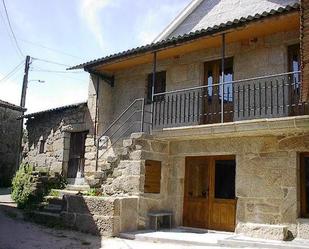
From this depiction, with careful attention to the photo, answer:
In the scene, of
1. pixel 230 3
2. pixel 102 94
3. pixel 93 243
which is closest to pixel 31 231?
pixel 93 243

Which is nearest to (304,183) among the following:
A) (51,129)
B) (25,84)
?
(51,129)

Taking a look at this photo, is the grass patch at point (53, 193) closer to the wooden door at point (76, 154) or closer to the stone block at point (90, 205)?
the wooden door at point (76, 154)

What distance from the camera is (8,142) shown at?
17703 mm

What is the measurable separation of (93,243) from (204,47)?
556 centimetres

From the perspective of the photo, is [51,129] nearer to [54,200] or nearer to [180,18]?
[54,200]

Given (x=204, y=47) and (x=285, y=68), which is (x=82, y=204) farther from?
(x=285, y=68)

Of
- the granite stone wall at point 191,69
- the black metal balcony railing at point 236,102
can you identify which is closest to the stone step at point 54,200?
the granite stone wall at point 191,69

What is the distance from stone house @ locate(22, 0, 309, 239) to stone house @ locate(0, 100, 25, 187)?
753 centimetres

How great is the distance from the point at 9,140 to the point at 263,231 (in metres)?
13.6

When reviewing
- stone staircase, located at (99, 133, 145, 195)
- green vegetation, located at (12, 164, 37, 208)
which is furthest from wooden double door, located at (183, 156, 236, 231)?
green vegetation, located at (12, 164, 37, 208)

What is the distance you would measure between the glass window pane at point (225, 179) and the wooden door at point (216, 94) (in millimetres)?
1162

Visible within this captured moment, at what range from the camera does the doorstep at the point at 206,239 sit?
697 cm

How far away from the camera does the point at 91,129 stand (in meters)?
11.9

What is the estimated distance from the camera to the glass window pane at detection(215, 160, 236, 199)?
8.84 meters
